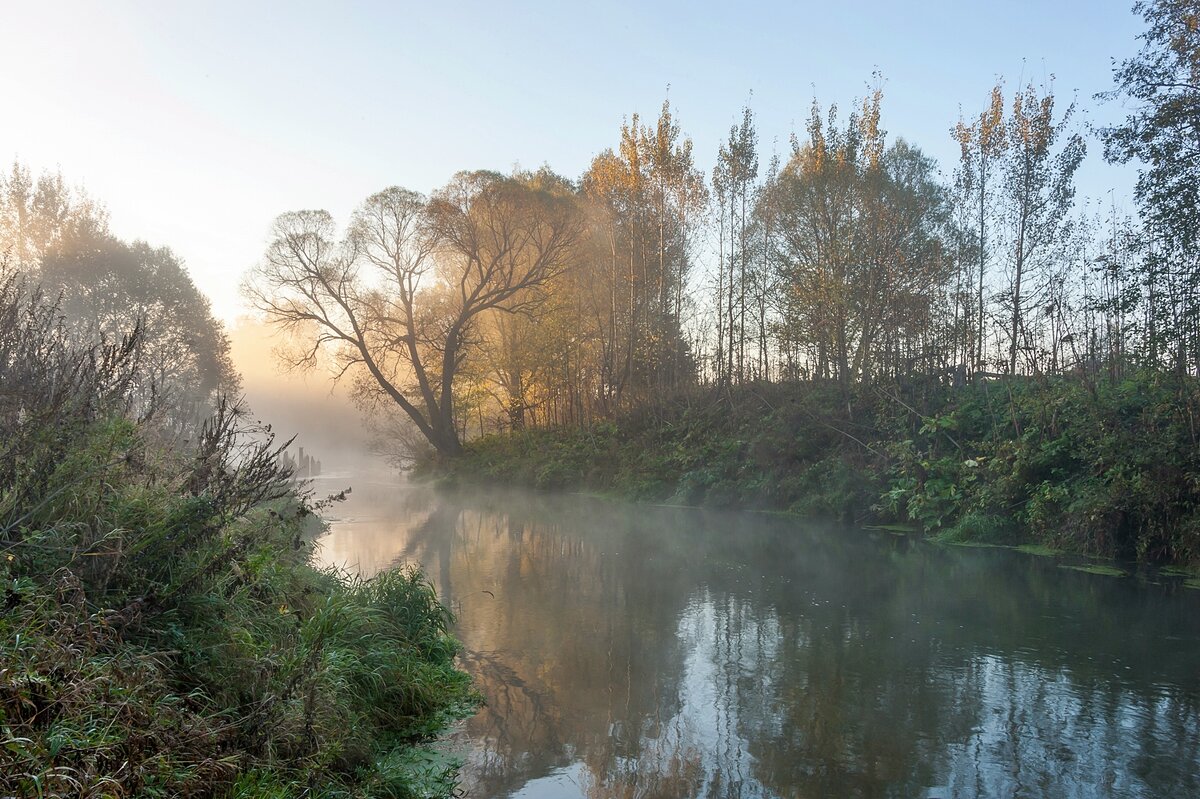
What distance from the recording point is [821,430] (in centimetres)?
2053

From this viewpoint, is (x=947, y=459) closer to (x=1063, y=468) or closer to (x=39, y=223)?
(x=1063, y=468)

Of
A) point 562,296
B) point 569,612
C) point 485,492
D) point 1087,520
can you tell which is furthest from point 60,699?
point 562,296

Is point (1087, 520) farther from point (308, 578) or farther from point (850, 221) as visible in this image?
point (850, 221)

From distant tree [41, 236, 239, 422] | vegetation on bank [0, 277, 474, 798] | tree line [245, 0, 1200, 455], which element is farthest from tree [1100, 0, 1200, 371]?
distant tree [41, 236, 239, 422]

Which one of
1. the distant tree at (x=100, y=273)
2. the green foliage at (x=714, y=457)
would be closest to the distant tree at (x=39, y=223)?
the distant tree at (x=100, y=273)

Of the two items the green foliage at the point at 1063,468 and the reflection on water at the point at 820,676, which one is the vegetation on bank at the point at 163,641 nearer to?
the reflection on water at the point at 820,676

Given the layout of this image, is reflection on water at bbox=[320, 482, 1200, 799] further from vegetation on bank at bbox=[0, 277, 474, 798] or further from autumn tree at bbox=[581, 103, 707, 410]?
autumn tree at bbox=[581, 103, 707, 410]

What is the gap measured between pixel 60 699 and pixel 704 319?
2676 centimetres

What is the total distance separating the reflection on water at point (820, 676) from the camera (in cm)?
466

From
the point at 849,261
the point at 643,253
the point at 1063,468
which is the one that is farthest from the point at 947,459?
the point at 643,253

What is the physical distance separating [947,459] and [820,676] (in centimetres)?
1108

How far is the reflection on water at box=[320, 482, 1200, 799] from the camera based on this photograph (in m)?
4.66

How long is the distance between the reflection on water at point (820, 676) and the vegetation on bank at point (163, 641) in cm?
77

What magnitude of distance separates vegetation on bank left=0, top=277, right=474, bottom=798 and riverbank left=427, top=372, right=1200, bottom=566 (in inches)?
418
